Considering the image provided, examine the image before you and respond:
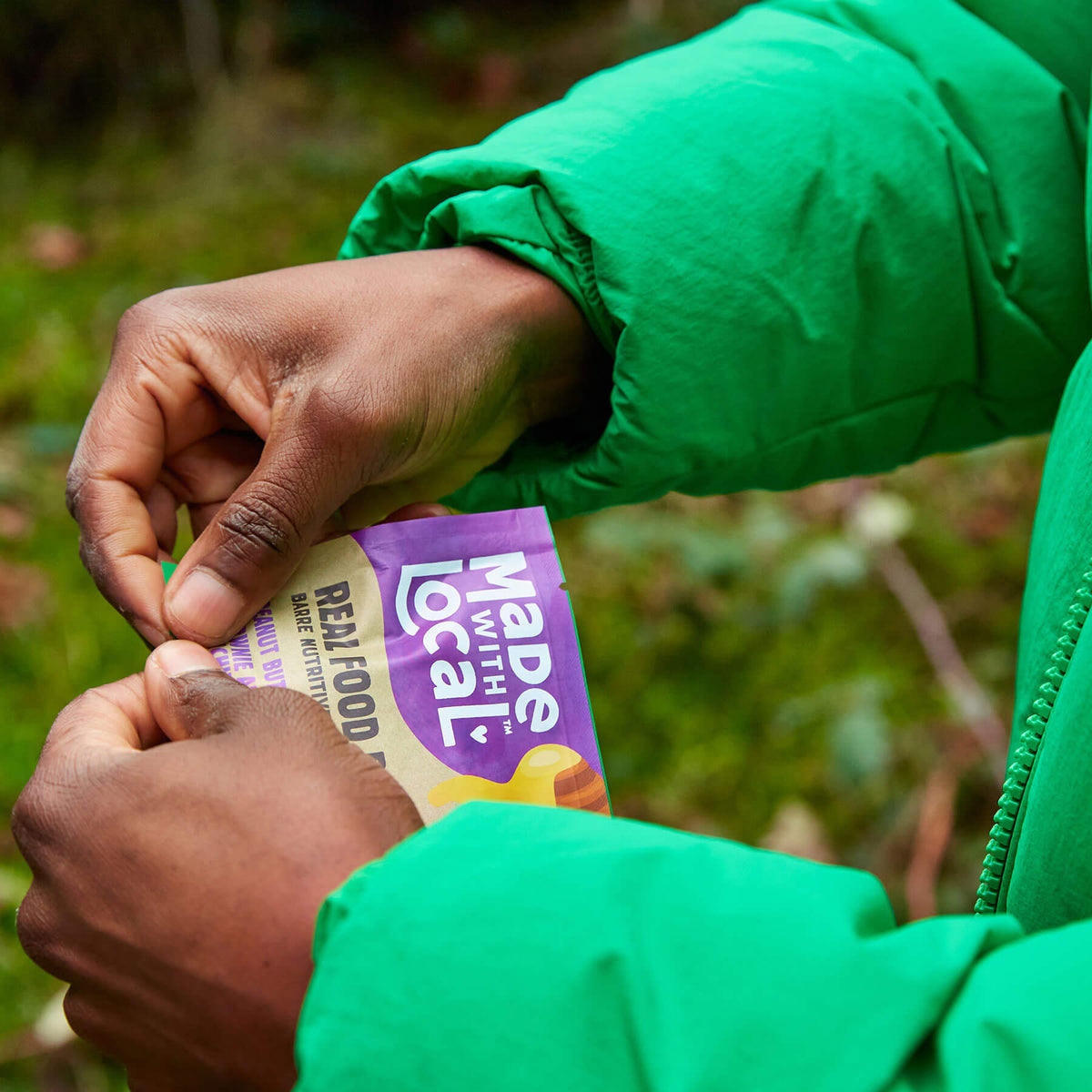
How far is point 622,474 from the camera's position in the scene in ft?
3.00

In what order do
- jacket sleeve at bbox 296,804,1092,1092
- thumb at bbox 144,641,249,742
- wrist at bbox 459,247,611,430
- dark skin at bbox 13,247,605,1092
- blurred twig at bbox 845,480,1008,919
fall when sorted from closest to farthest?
1. jacket sleeve at bbox 296,804,1092,1092
2. dark skin at bbox 13,247,605,1092
3. thumb at bbox 144,641,249,742
4. wrist at bbox 459,247,611,430
5. blurred twig at bbox 845,480,1008,919

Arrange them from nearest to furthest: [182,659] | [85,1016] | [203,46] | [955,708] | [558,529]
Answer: [85,1016]
[182,659]
[955,708]
[558,529]
[203,46]

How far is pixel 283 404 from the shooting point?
819 millimetres

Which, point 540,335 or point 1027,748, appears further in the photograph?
point 540,335

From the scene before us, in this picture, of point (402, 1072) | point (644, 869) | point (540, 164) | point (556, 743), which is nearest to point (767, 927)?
point (644, 869)

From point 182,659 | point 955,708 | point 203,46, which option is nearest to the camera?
point 182,659

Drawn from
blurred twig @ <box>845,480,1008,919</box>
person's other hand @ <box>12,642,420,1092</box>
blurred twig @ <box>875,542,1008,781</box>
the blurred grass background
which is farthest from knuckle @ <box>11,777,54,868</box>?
blurred twig @ <box>875,542,1008,781</box>

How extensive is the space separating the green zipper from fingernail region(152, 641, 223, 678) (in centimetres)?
58

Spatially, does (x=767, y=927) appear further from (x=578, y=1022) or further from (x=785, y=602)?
(x=785, y=602)

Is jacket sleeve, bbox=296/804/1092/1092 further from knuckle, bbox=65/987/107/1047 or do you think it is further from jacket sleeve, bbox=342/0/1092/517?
jacket sleeve, bbox=342/0/1092/517

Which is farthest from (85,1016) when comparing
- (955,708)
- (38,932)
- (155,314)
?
(955,708)

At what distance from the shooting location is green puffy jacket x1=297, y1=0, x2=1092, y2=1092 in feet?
1.56

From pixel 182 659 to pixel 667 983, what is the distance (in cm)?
44

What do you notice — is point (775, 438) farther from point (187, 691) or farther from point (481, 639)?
point (187, 691)
